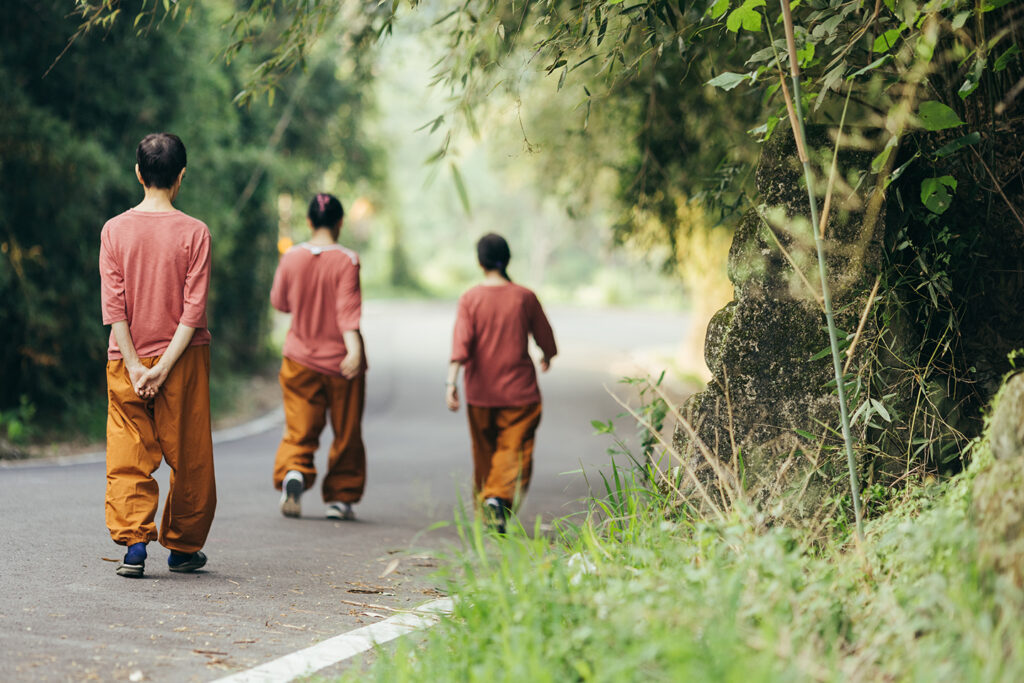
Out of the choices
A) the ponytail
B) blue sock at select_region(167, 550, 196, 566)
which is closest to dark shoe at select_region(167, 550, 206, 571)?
blue sock at select_region(167, 550, 196, 566)

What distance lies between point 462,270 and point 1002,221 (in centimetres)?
5004

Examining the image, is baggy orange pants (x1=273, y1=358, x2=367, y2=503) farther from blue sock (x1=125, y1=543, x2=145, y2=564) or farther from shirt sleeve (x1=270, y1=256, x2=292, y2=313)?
blue sock (x1=125, y1=543, x2=145, y2=564)

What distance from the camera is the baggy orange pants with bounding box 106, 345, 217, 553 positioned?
497 centimetres

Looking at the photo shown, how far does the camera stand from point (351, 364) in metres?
7.13

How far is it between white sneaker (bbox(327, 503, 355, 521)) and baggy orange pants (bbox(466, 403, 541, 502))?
945 mm

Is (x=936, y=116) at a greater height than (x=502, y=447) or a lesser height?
greater

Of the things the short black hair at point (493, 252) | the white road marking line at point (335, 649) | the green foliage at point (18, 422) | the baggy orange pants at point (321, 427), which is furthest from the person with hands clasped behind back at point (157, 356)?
the green foliage at point (18, 422)

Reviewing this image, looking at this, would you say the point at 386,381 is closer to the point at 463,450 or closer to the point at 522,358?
the point at 463,450

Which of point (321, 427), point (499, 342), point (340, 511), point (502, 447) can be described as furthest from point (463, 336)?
point (340, 511)

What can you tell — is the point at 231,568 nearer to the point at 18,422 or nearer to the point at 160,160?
the point at 160,160

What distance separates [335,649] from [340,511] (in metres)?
3.31

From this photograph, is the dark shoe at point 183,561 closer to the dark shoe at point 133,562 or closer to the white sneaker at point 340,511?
the dark shoe at point 133,562

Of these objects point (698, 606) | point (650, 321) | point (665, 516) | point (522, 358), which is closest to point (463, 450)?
point (522, 358)

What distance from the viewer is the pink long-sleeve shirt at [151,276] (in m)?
5.10
